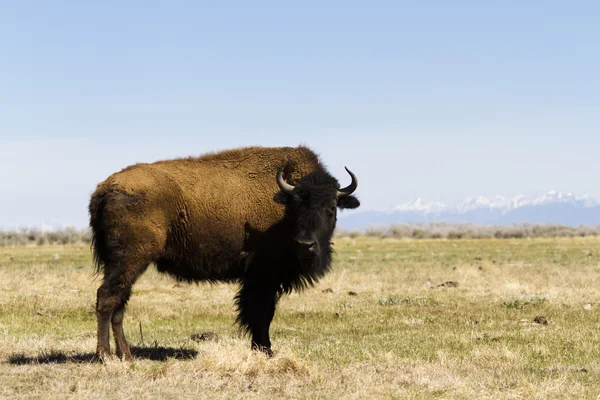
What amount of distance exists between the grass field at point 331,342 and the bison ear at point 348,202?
7.45 ft

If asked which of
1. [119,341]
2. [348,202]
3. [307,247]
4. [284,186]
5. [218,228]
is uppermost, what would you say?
[284,186]

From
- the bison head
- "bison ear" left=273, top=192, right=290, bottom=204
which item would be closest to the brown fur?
"bison ear" left=273, top=192, right=290, bottom=204

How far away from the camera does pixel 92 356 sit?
10.9 m

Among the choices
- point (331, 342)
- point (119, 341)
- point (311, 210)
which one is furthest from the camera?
point (331, 342)

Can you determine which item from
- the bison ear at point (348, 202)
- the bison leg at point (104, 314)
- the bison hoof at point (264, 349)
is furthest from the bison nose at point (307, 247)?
the bison leg at point (104, 314)

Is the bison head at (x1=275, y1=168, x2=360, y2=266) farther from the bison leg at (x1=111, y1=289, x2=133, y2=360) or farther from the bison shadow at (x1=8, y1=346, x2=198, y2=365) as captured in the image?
the bison leg at (x1=111, y1=289, x2=133, y2=360)

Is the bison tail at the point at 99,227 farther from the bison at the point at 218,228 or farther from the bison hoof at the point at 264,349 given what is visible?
the bison hoof at the point at 264,349

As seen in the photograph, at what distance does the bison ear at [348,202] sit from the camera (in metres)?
11.6

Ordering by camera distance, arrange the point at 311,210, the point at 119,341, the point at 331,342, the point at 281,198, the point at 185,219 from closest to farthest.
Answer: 1. the point at 119,341
2. the point at 311,210
3. the point at 185,219
4. the point at 281,198
5. the point at 331,342

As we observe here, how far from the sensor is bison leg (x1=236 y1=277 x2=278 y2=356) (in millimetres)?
11117

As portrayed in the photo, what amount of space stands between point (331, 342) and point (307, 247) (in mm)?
2947

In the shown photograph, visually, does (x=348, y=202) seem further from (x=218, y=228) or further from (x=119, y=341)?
(x=119, y=341)

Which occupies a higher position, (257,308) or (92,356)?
(257,308)

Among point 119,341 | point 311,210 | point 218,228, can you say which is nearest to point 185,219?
point 218,228
